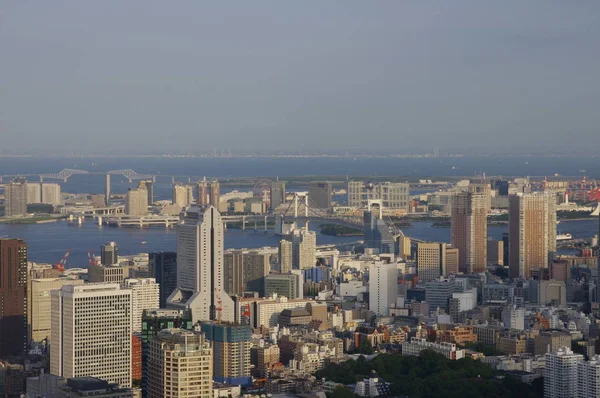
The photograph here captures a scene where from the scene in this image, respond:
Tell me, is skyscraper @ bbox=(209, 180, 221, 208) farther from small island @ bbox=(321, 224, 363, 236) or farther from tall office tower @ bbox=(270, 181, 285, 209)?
tall office tower @ bbox=(270, 181, 285, 209)

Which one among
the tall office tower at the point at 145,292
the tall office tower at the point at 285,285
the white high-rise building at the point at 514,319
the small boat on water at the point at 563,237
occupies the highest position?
the small boat on water at the point at 563,237

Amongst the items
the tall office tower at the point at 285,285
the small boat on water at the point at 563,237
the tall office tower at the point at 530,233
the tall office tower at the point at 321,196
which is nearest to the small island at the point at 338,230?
the tall office tower at the point at 321,196

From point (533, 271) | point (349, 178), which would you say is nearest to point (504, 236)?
A: point (533, 271)

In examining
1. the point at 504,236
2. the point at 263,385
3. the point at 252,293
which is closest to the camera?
the point at 263,385

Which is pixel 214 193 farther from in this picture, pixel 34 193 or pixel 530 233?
pixel 530 233

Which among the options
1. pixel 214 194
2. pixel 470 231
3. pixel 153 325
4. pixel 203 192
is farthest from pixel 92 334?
pixel 203 192

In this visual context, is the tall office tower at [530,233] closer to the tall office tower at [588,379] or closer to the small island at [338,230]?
the small island at [338,230]

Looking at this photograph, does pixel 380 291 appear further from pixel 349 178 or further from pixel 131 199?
pixel 349 178
